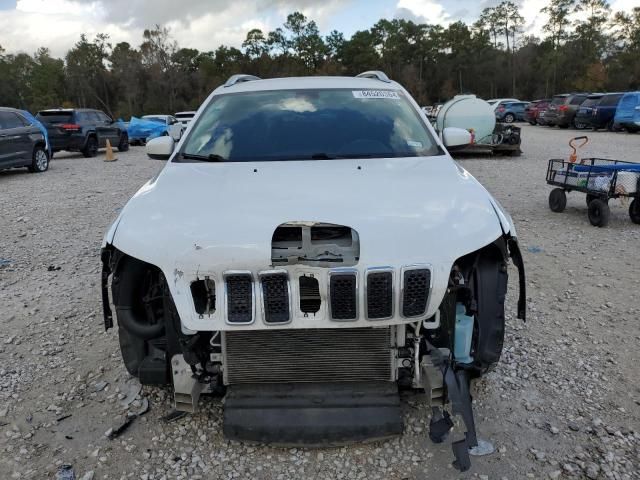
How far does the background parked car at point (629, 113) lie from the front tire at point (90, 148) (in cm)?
1944

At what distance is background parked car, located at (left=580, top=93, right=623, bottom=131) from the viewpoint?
21.1m

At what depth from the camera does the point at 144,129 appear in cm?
2200

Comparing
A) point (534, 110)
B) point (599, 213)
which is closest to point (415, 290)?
point (599, 213)

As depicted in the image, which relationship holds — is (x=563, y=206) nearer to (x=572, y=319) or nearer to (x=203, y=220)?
(x=572, y=319)

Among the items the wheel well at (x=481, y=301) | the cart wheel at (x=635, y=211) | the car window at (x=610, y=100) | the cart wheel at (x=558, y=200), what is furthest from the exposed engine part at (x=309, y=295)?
the car window at (x=610, y=100)

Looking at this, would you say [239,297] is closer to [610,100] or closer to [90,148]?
[90,148]

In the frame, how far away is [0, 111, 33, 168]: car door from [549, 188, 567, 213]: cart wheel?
11.5 m

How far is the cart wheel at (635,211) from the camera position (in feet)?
22.8

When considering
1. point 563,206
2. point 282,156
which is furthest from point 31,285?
point 563,206

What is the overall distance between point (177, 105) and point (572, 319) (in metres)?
51.2

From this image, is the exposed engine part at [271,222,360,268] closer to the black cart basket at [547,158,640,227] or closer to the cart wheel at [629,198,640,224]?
the black cart basket at [547,158,640,227]

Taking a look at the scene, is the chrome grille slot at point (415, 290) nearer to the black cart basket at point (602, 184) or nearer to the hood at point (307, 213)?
the hood at point (307, 213)

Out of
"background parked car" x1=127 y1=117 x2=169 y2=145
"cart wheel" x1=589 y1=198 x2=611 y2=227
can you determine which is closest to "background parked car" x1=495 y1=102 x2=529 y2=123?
"background parked car" x1=127 y1=117 x2=169 y2=145

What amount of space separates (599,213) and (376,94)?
14.6 ft
